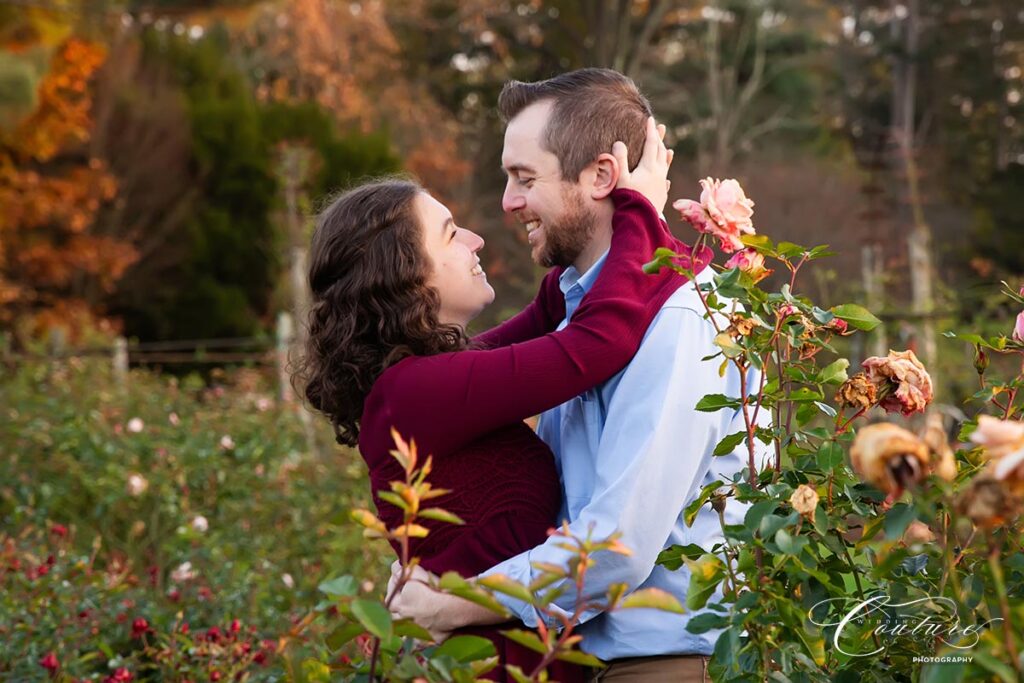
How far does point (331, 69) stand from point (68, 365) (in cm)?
1462

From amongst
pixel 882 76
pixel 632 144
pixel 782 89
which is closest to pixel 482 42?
pixel 782 89

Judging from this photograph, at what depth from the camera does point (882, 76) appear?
81.1ft

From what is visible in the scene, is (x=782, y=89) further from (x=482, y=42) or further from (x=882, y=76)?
(x=482, y=42)

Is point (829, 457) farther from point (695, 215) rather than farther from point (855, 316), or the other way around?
point (695, 215)

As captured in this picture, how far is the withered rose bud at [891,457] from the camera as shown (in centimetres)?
103

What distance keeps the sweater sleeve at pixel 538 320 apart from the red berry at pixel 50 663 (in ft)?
4.29

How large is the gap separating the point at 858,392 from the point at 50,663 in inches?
83.4

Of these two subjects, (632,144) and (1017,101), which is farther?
(1017,101)

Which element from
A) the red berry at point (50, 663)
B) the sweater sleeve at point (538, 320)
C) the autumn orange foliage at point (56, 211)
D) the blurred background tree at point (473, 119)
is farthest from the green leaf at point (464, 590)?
the autumn orange foliage at point (56, 211)

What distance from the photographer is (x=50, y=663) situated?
290 cm

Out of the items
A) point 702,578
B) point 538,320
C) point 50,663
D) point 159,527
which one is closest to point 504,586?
point 702,578

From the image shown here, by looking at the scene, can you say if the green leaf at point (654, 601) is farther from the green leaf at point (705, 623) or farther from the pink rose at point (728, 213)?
the pink rose at point (728, 213)

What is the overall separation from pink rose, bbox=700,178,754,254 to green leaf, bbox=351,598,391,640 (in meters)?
0.73

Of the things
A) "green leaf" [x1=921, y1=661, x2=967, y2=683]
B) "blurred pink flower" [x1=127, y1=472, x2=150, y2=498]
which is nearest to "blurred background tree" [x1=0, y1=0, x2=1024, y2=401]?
"blurred pink flower" [x1=127, y1=472, x2=150, y2=498]
